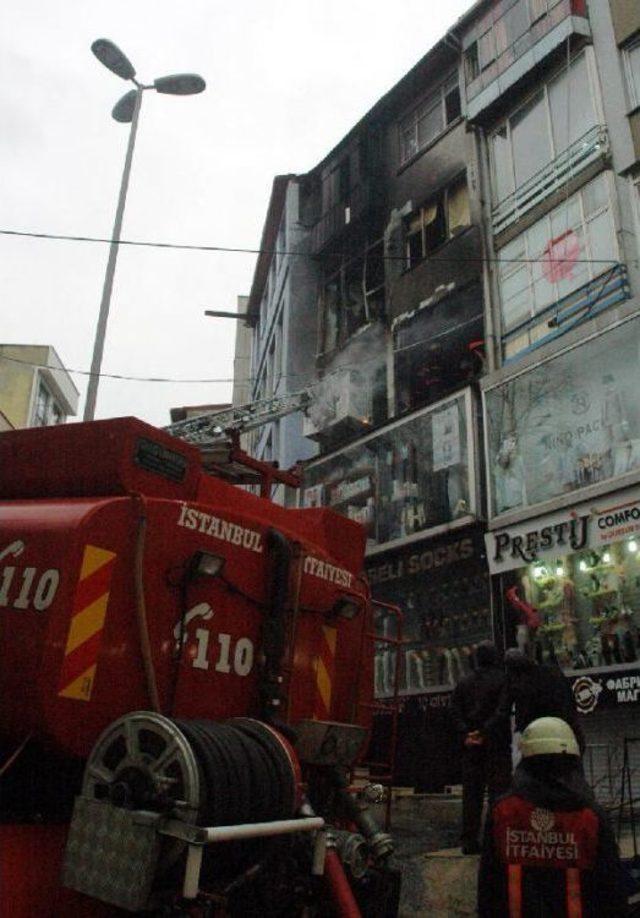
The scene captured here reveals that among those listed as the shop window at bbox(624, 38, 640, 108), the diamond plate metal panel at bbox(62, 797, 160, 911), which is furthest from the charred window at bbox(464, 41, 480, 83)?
the diamond plate metal panel at bbox(62, 797, 160, 911)

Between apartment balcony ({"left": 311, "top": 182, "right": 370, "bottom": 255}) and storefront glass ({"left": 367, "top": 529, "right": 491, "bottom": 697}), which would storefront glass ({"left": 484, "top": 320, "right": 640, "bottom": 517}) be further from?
apartment balcony ({"left": 311, "top": 182, "right": 370, "bottom": 255})

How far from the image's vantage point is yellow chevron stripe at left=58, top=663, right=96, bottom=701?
2.92 metres

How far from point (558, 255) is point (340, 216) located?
9919 mm

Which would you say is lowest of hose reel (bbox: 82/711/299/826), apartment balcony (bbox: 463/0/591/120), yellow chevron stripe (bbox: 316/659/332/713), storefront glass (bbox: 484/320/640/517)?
hose reel (bbox: 82/711/299/826)

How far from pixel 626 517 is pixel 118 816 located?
1100 centimetres

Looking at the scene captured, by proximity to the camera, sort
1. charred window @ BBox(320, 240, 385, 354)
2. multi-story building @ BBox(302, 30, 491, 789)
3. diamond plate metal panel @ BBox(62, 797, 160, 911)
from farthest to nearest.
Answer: charred window @ BBox(320, 240, 385, 354) < multi-story building @ BBox(302, 30, 491, 789) < diamond plate metal panel @ BBox(62, 797, 160, 911)

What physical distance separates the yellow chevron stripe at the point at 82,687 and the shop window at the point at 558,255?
1314 centimetres

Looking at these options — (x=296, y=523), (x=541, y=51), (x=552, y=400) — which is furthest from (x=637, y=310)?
(x=296, y=523)

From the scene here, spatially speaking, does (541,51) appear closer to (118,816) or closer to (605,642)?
(605,642)

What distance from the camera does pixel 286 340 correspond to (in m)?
24.2

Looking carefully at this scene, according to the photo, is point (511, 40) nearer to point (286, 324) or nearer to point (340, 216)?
point (340, 216)

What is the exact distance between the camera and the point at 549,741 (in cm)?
283

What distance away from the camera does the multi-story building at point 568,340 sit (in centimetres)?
1228

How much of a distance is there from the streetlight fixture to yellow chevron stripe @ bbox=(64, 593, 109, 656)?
31.1 feet
